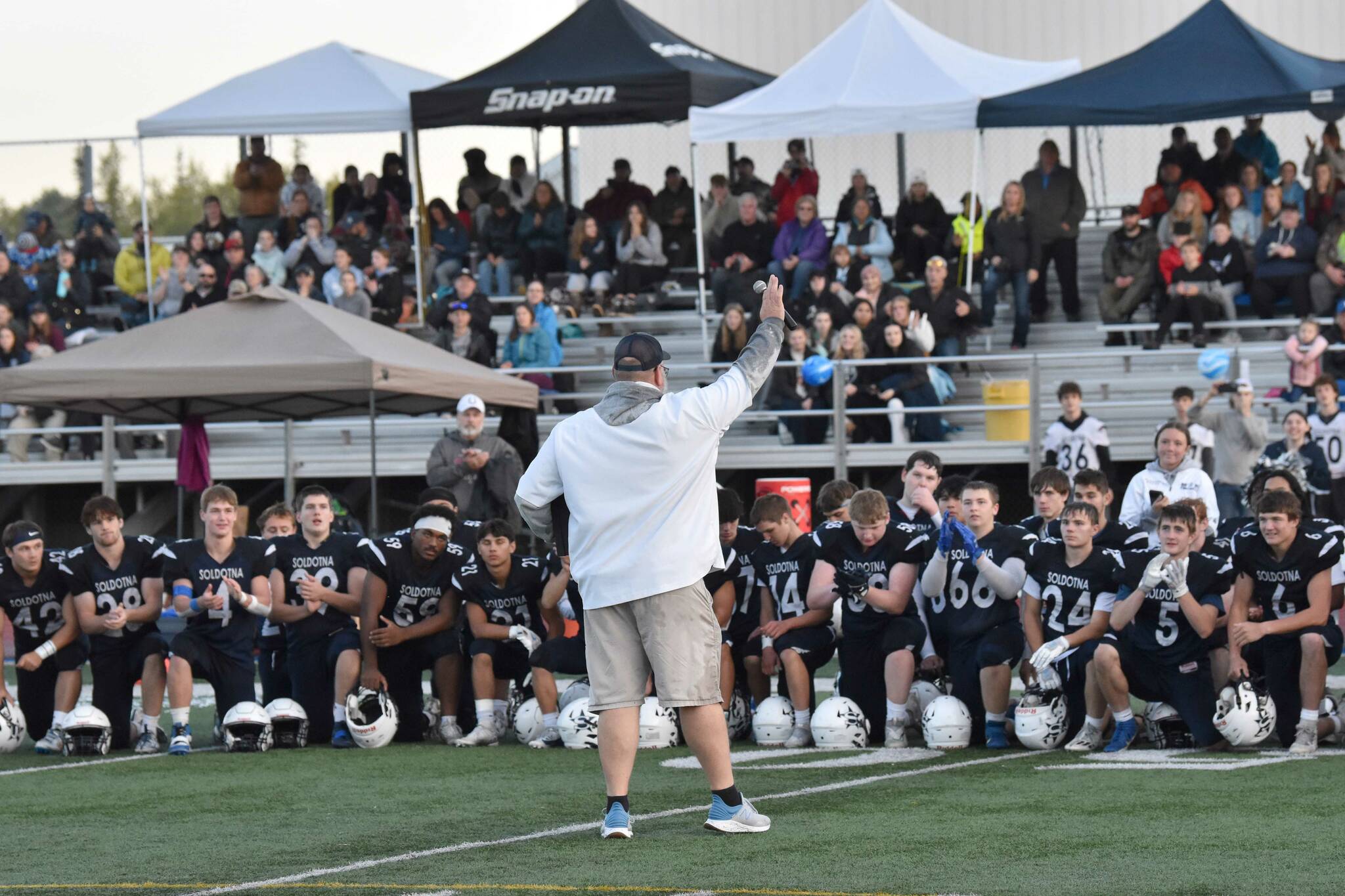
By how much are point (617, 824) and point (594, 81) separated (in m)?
13.9

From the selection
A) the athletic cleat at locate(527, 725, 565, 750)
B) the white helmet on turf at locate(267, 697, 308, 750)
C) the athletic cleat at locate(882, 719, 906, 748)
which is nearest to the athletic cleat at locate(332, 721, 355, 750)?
the white helmet on turf at locate(267, 697, 308, 750)

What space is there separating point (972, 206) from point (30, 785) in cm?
1120

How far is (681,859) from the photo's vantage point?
19.5 feet

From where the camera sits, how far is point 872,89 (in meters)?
18.3

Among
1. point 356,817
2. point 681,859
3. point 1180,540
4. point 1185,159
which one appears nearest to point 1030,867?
point 681,859

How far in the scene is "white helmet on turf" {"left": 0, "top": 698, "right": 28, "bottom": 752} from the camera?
33.7ft

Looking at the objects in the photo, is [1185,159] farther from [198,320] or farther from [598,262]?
[198,320]

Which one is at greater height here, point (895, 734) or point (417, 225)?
point (417, 225)

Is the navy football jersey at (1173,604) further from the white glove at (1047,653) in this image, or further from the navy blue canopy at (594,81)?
the navy blue canopy at (594,81)

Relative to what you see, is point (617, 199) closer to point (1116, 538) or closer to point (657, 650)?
point (1116, 538)

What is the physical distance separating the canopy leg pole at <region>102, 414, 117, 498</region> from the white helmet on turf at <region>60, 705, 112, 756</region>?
25.8ft

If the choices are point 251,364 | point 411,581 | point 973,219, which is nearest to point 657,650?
point 411,581

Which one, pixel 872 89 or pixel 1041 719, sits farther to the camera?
pixel 872 89

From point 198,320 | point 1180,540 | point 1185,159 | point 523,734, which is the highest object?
point 1185,159
